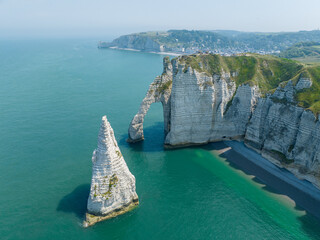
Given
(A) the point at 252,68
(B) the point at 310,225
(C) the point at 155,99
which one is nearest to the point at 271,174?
(B) the point at 310,225

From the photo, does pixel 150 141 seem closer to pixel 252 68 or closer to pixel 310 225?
pixel 252 68

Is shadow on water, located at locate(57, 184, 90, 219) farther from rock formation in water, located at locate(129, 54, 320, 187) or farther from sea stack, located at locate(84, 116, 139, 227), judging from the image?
rock formation in water, located at locate(129, 54, 320, 187)

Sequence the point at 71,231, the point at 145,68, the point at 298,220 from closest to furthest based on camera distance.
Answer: the point at 71,231
the point at 298,220
the point at 145,68

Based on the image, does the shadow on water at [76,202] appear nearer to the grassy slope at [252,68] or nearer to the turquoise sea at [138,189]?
the turquoise sea at [138,189]

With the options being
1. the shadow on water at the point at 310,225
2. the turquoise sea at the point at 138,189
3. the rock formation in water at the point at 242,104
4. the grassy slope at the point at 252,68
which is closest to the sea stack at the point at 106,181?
the turquoise sea at the point at 138,189

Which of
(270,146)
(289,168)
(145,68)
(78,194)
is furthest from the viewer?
(145,68)

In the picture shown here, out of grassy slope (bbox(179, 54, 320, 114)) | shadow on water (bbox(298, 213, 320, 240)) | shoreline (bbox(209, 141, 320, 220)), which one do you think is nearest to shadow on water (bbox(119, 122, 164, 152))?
shoreline (bbox(209, 141, 320, 220))

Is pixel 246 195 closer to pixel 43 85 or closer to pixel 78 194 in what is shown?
pixel 78 194

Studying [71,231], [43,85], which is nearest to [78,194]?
[71,231]
